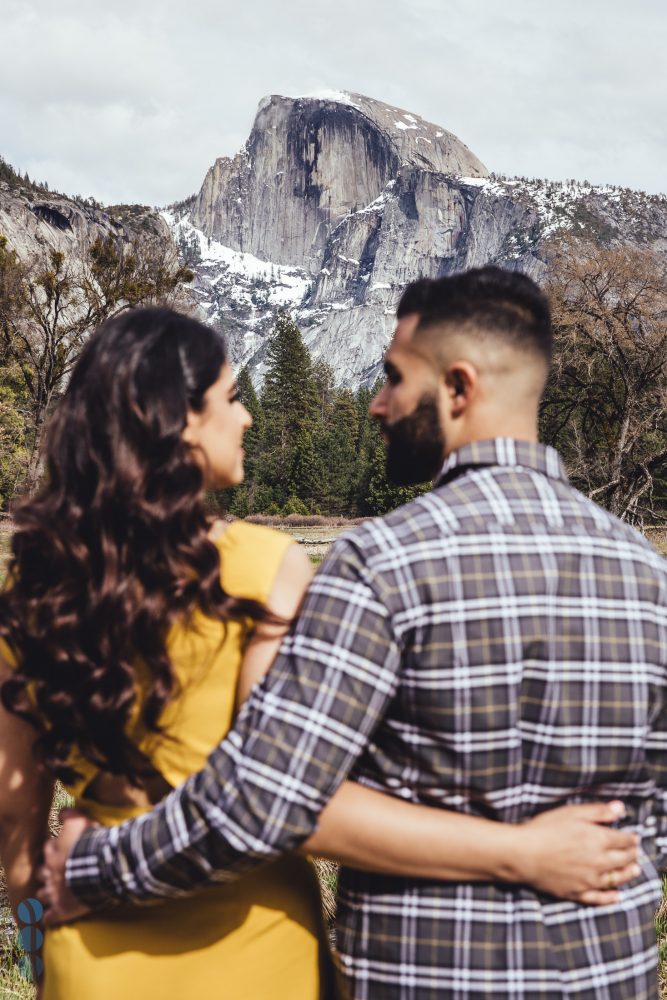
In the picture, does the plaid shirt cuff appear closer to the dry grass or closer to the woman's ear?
the woman's ear

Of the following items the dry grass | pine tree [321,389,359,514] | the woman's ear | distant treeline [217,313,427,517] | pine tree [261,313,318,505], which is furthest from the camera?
pine tree [261,313,318,505]

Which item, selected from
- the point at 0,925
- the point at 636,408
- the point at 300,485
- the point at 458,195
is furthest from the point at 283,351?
the point at 458,195

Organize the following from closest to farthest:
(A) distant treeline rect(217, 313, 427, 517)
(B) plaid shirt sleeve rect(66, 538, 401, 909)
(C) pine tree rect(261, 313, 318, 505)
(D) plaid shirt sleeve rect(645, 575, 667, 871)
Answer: (B) plaid shirt sleeve rect(66, 538, 401, 909) → (D) plaid shirt sleeve rect(645, 575, 667, 871) → (A) distant treeline rect(217, 313, 427, 517) → (C) pine tree rect(261, 313, 318, 505)

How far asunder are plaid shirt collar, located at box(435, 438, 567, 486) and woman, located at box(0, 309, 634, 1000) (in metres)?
0.35

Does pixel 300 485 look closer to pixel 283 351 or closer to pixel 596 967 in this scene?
pixel 283 351

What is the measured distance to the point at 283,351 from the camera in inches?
2441

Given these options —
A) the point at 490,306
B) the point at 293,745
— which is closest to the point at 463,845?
the point at 293,745

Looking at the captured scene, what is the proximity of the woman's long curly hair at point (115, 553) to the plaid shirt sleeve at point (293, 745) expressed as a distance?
0.16 meters

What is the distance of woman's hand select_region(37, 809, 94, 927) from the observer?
1.39 m

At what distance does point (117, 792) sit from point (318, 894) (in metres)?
0.48

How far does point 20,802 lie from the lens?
61.7 inches

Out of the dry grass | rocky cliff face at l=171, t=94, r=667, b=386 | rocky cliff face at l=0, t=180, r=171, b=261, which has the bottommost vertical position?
the dry grass

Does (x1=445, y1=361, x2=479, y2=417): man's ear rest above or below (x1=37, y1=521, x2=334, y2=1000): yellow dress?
above

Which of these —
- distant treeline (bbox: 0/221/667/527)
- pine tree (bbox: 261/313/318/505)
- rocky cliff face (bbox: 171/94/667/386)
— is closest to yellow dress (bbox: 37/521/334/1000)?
distant treeline (bbox: 0/221/667/527)
